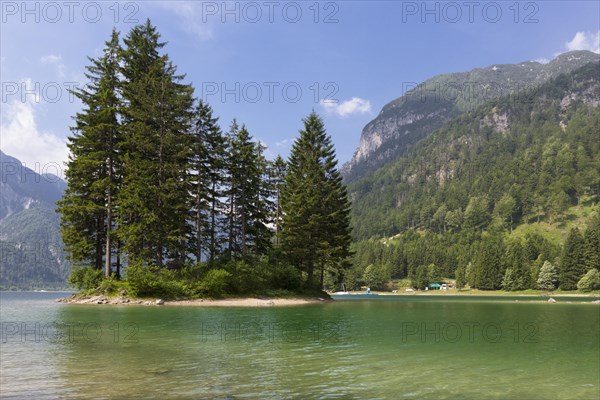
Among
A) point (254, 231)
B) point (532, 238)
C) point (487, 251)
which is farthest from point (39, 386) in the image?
point (532, 238)

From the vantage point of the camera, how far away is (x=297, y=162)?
71812 millimetres

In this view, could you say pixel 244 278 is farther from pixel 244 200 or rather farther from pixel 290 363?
pixel 290 363

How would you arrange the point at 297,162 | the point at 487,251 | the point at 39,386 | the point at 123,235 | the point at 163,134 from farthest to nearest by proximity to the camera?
1. the point at 487,251
2. the point at 297,162
3. the point at 163,134
4. the point at 123,235
5. the point at 39,386

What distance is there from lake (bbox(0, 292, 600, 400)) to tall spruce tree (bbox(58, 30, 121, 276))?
3002cm

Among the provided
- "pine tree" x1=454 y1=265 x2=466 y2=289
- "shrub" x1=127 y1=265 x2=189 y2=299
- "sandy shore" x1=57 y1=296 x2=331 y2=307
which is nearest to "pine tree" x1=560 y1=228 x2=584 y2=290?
"pine tree" x1=454 y1=265 x2=466 y2=289

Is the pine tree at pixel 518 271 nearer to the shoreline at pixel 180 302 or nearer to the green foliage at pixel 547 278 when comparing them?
the green foliage at pixel 547 278

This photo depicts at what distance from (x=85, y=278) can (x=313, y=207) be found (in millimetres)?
32782

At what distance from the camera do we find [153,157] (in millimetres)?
54844

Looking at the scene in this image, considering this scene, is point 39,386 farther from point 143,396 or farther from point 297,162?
A: point 297,162

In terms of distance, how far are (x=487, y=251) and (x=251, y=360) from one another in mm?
167274

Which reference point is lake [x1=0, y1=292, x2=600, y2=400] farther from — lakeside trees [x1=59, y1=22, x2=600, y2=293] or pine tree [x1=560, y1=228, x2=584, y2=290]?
pine tree [x1=560, y1=228, x2=584, y2=290]

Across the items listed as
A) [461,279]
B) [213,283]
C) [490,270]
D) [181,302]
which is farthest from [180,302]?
[461,279]

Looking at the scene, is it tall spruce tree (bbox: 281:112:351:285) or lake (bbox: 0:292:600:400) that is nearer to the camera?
lake (bbox: 0:292:600:400)

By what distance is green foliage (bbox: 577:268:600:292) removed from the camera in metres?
127
